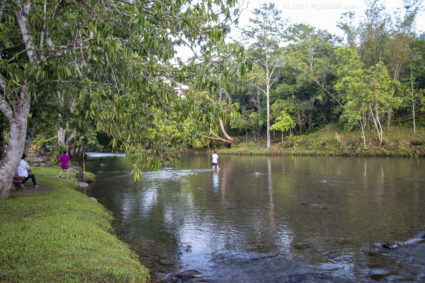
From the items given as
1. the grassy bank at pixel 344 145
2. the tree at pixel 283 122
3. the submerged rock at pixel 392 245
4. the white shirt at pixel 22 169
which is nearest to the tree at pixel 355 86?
the grassy bank at pixel 344 145

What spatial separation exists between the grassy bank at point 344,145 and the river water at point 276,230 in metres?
18.2

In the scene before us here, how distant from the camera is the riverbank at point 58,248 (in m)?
5.17

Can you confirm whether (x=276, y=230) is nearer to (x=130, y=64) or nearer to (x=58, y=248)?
(x=58, y=248)

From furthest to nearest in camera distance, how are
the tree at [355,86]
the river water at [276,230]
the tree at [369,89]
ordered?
the tree at [355,86]
the tree at [369,89]
the river water at [276,230]

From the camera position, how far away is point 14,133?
9.20 metres

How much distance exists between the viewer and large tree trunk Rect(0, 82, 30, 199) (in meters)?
8.94

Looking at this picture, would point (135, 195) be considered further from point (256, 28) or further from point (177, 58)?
point (256, 28)

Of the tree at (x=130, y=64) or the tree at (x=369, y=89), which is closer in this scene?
the tree at (x=130, y=64)

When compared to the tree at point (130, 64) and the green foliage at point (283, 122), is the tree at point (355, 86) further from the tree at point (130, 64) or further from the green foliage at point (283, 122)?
the tree at point (130, 64)

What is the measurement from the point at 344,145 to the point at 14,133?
35.6 m

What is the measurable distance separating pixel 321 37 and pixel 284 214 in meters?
45.0

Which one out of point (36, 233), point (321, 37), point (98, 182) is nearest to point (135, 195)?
point (98, 182)

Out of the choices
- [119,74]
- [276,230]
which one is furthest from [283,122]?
[119,74]

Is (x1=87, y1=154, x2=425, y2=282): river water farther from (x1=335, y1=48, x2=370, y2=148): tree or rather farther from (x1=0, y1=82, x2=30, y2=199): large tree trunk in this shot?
(x1=335, y1=48, x2=370, y2=148): tree
